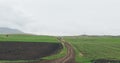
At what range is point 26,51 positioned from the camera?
9038cm

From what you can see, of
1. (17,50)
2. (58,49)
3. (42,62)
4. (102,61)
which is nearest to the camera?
(42,62)

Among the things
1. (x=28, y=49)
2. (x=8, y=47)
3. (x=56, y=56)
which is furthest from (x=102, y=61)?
(x=8, y=47)

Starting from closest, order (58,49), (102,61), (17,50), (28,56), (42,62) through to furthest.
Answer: (42,62), (102,61), (28,56), (17,50), (58,49)

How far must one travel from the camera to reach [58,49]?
97.6 m

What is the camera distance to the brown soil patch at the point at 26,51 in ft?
265

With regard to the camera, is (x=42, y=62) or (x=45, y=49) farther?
(x=45, y=49)

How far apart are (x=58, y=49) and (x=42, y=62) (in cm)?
2803

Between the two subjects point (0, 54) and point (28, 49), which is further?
point (28, 49)

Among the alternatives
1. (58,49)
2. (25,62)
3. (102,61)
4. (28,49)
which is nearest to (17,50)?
(28,49)

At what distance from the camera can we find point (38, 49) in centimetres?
9462

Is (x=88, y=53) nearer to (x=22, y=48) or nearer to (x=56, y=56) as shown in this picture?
(x=56, y=56)

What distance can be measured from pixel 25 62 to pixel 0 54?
1603 cm

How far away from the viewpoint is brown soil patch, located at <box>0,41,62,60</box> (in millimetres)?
80650

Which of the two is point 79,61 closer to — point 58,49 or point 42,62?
point 42,62
